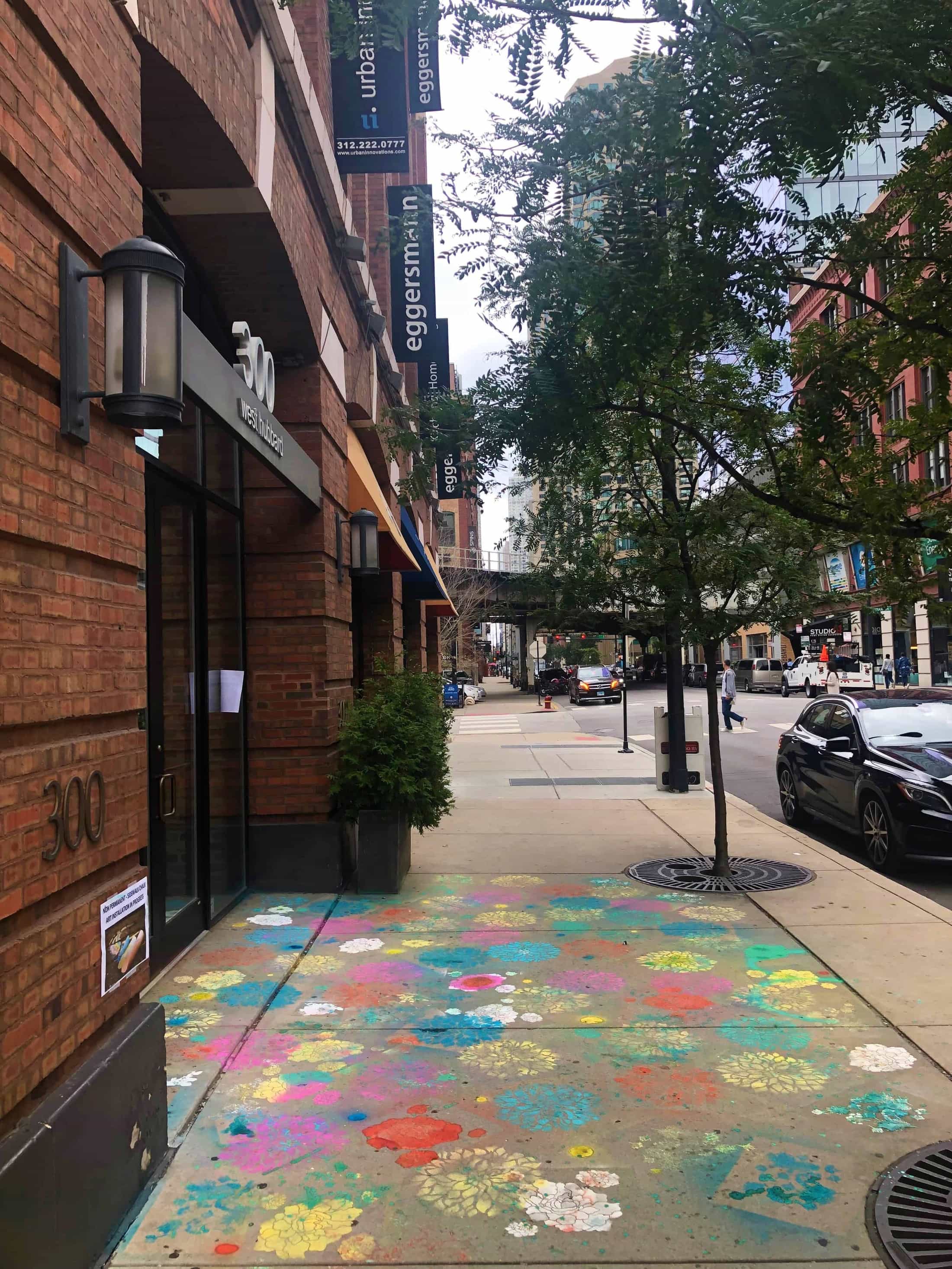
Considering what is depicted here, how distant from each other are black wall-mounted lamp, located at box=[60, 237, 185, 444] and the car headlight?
7207mm

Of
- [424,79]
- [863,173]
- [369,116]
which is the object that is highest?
[863,173]

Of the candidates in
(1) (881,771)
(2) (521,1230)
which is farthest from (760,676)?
(2) (521,1230)

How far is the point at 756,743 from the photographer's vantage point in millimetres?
22641

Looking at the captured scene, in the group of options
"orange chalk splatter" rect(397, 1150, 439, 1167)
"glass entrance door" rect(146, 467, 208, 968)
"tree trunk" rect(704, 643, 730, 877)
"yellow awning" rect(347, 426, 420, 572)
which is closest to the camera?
"orange chalk splatter" rect(397, 1150, 439, 1167)

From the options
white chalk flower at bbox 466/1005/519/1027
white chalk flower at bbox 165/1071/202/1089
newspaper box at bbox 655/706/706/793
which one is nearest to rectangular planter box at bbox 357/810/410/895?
white chalk flower at bbox 466/1005/519/1027

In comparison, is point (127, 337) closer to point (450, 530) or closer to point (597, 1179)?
point (597, 1179)

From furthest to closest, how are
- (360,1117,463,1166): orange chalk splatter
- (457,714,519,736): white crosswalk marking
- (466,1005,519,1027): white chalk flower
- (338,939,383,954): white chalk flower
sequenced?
1. (457,714,519,736): white crosswalk marking
2. (338,939,383,954): white chalk flower
3. (466,1005,519,1027): white chalk flower
4. (360,1117,463,1166): orange chalk splatter

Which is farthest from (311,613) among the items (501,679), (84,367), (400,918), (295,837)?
(501,679)

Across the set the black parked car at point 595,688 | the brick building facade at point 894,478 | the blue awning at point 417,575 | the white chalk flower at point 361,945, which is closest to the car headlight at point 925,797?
the brick building facade at point 894,478

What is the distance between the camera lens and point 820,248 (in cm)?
417

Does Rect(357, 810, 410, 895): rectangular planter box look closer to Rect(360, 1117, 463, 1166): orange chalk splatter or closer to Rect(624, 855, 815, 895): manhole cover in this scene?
Rect(624, 855, 815, 895): manhole cover

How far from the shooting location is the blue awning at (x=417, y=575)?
15.3 metres

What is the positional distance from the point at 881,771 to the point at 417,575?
353 inches

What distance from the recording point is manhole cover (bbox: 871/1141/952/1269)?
9.61ft
